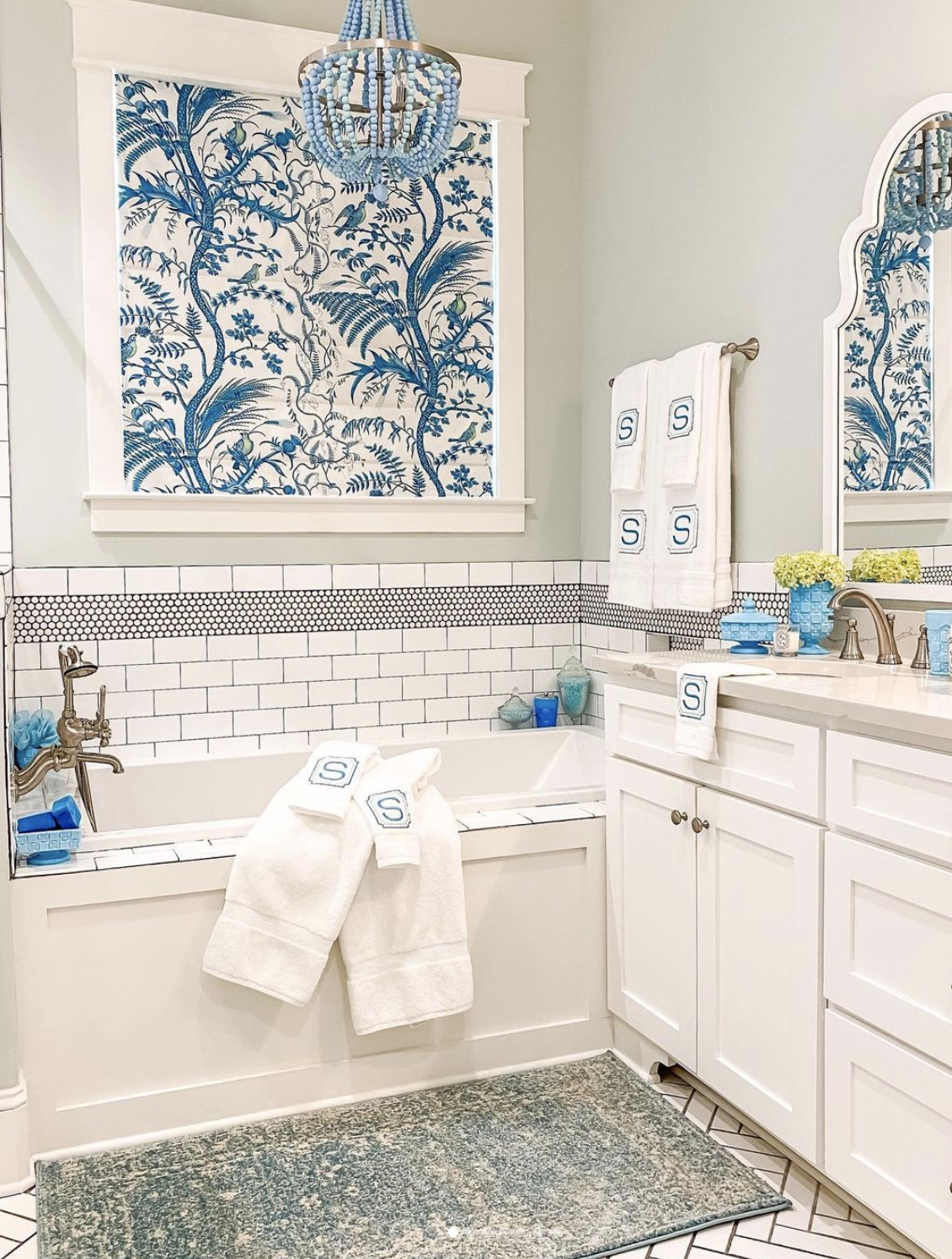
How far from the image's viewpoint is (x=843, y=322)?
2.64 metres

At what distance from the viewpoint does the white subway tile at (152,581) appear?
10.9 ft

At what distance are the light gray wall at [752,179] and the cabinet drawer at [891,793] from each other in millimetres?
917

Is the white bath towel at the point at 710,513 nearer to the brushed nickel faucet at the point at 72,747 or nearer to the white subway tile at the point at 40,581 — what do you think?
the brushed nickel faucet at the point at 72,747

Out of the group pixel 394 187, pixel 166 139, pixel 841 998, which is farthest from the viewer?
pixel 394 187

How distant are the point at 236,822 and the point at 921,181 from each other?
207 cm

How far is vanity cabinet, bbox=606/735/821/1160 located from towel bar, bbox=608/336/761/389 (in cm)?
109

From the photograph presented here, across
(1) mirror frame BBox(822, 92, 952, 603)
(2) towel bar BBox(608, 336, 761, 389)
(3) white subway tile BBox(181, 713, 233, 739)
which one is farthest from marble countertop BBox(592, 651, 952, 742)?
(3) white subway tile BBox(181, 713, 233, 739)

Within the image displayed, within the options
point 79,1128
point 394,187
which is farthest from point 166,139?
point 79,1128

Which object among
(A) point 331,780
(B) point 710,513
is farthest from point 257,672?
(B) point 710,513

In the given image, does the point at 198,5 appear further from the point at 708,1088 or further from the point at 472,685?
the point at 708,1088

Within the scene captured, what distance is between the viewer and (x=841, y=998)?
2.03 m

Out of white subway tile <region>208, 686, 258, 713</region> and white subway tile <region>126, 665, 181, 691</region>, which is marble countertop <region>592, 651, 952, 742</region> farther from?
white subway tile <region>126, 665, 181, 691</region>

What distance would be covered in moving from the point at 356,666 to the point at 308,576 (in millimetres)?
317

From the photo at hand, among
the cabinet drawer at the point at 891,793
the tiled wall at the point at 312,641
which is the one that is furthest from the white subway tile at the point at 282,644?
the cabinet drawer at the point at 891,793
